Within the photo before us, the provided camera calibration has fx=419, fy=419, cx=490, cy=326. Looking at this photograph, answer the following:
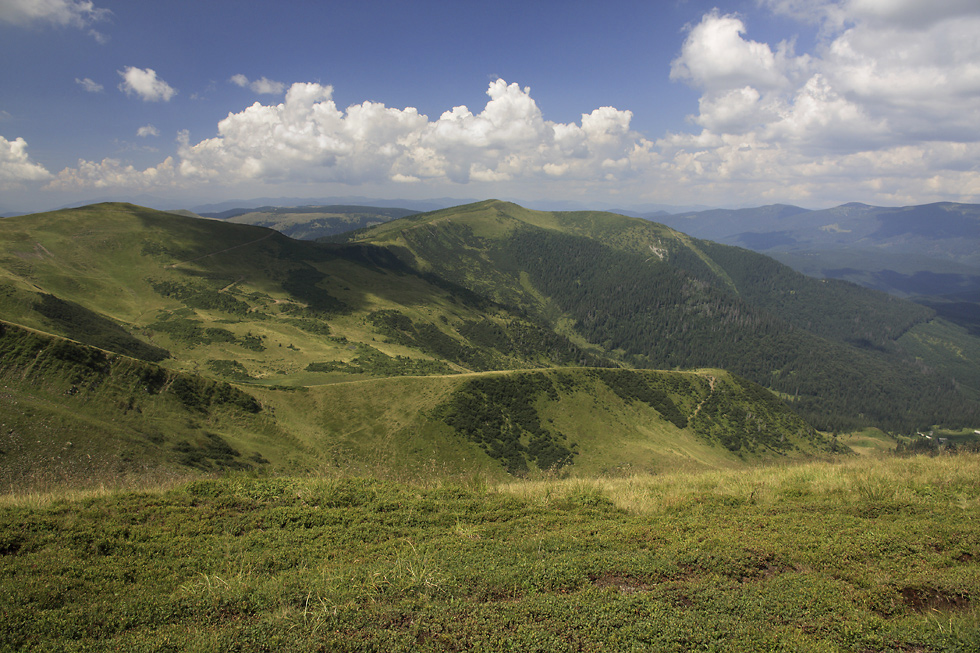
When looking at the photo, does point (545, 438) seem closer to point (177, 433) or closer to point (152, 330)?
point (177, 433)

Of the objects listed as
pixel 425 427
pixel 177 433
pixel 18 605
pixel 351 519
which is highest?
pixel 18 605

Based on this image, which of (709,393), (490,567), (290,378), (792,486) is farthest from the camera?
(709,393)

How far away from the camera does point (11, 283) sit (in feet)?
229

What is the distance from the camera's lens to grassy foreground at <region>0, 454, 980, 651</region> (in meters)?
6.04

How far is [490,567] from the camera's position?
25.5 ft

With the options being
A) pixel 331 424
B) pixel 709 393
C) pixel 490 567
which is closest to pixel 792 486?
pixel 490 567

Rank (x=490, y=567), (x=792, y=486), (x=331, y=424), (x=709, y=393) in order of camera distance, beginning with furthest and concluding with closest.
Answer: (x=709, y=393) → (x=331, y=424) → (x=792, y=486) → (x=490, y=567)

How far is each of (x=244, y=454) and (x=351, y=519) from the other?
31002 mm

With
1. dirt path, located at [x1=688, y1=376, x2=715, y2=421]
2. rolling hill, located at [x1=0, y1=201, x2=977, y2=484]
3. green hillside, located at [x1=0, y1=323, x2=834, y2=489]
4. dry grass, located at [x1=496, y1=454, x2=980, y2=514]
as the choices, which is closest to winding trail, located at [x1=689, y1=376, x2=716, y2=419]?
dirt path, located at [x1=688, y1=376, x2=715, y2=421]

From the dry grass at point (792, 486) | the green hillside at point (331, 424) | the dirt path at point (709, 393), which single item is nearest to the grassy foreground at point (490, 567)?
the dry grass at point (792, 486)

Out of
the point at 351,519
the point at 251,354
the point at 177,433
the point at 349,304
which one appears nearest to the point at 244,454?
the point at 177,433

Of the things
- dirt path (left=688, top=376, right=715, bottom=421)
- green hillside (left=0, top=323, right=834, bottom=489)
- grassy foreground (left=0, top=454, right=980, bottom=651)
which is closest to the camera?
grassy foreground (left=0, top=454, right=980, bottom=651)

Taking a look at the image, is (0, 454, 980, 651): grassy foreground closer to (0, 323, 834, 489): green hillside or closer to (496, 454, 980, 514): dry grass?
(496, 454, 980, 514): dry grass

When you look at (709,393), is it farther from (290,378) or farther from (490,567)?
(490,567)
